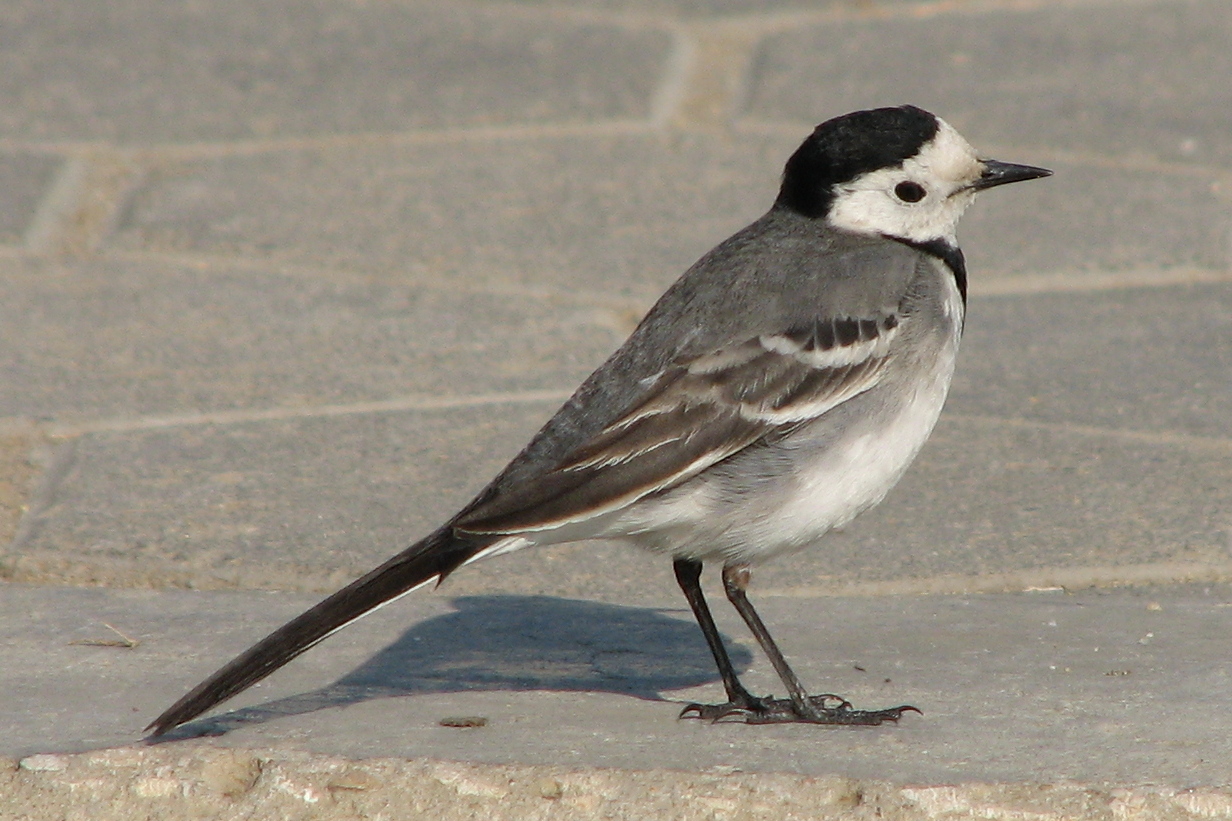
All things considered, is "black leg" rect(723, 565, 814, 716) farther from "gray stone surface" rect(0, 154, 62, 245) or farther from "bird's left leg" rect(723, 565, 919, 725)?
"gray stone surface" rect(0, 154, 62, 245)

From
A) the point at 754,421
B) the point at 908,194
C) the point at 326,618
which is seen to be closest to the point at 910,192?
the point at 908,194

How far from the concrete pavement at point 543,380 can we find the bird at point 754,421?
0.24 m

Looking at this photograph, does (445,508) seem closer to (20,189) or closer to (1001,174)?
(1001,174)

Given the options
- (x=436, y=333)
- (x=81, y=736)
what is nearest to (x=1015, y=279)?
(x=436, y=333)

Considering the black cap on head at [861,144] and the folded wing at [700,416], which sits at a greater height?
the black cap on head at [861,144]

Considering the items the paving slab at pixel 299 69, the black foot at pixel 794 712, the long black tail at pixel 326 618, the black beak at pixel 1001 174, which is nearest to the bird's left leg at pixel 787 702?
the black foot at pixel 794 712

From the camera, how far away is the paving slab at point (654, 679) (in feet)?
11.2

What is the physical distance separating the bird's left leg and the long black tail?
2.07ft

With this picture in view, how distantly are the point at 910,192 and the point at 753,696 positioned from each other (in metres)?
1.28

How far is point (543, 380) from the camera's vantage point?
224 inches

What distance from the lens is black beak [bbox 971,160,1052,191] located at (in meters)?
4.45

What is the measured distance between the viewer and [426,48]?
28.4ft

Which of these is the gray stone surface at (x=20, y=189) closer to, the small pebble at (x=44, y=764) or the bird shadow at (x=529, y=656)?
the bird shadow at (x=529, y=656)

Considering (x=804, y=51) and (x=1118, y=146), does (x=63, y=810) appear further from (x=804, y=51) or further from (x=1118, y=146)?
(x=804, y=51)
